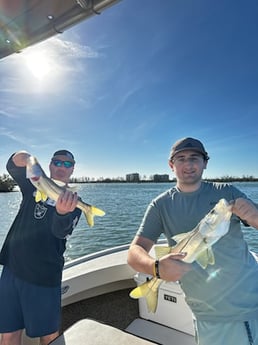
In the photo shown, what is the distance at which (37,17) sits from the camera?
1789 millimetres

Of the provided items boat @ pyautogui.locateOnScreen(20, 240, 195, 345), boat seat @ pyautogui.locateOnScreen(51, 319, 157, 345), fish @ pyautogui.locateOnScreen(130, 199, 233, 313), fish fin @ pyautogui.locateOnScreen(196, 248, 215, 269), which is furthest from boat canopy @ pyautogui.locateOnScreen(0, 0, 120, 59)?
boat @ pyautogui.locateOnScreen(20, 240, 195, 345)

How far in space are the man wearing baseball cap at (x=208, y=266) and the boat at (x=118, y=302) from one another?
69cm

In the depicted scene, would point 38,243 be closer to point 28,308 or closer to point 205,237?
point 28,308

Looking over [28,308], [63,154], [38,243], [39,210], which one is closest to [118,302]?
[28,308]

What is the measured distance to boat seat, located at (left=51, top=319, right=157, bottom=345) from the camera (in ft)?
4.45

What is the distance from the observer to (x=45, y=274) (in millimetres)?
1788

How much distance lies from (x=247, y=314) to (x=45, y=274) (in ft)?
4.26

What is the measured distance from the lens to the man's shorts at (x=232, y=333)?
1326mm

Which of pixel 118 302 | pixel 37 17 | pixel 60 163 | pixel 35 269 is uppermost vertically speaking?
pixel 37 17

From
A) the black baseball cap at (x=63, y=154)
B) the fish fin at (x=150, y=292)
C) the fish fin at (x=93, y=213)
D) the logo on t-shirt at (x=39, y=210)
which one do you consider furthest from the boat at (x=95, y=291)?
the black baseball cap at (x=63, y=154)

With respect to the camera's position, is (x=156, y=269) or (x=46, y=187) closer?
(x=156, y=269)

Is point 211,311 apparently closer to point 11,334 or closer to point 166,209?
point 166,209

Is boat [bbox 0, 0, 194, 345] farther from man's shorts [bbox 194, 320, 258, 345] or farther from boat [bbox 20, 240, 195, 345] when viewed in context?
man's shorts [bbox 194, 320, 258, 345]

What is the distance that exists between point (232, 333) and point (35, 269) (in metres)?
1.30
